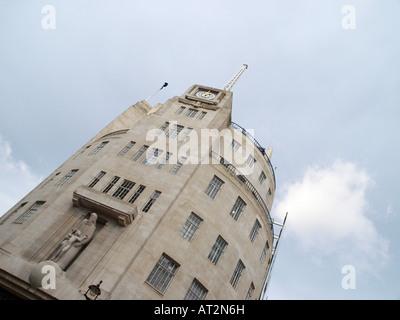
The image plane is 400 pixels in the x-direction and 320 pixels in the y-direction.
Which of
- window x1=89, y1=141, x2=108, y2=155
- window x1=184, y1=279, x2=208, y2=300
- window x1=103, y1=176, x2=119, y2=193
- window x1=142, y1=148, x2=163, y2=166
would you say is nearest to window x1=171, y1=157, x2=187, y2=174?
window x1=142, y1=148, x2=163, y2=166

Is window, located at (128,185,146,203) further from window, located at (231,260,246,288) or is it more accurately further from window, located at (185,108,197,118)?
window, located at (185,108,197,118)

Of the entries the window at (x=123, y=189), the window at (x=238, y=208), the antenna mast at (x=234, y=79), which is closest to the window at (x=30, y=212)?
the window at (x=123, y=189)

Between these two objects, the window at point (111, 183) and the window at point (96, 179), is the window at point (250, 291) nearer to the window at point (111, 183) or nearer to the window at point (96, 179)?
the window at point (111, 183)

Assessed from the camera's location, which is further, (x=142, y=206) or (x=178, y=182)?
(x=178, y=182)

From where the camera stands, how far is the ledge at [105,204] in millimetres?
22978

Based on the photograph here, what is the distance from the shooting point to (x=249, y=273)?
28.5 meters

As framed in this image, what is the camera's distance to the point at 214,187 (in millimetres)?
29625

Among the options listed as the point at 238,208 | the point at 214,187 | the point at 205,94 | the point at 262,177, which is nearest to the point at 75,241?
the point at 214,187

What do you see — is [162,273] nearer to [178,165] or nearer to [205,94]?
[178,165]

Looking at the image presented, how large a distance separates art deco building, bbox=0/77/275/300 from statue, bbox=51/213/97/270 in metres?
0.09

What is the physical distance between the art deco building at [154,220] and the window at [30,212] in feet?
0.41
